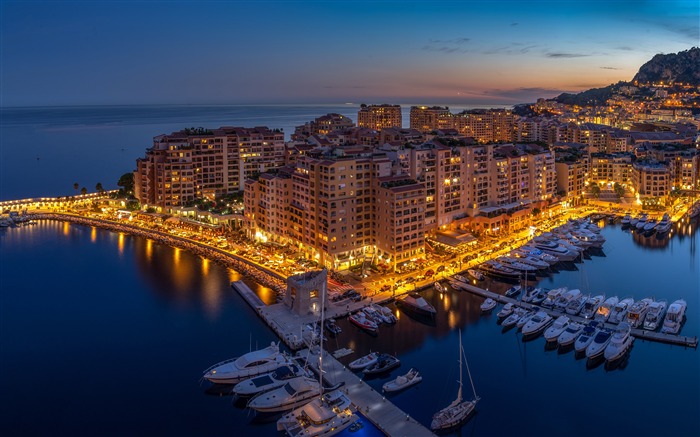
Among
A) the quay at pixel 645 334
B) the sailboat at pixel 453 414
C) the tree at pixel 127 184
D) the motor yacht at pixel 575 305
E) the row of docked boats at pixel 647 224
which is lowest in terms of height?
the sailboat at pixel 453 414

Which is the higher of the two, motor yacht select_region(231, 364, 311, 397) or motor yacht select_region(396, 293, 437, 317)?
motor yacht select_region(396, 293, 437, 317)

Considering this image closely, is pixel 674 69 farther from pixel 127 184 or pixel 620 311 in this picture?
pixel 127 184

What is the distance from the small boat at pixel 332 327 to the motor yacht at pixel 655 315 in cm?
1196

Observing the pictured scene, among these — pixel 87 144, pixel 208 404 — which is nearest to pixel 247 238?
pixel 208 404

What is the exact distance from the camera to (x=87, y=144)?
9612 cm

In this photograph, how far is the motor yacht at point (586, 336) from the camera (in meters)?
18.9

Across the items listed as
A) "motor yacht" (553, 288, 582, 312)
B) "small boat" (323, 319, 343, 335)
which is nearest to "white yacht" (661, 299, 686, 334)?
"motor yacht" (553, 288, 582, 312)

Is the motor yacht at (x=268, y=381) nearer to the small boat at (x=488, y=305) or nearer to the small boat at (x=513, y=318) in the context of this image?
the small boat at (x=513, y=318)

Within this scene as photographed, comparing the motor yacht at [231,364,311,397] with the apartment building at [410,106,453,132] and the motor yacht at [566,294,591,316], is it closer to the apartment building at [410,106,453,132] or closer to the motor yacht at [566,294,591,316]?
the motor yacht at [566,294,591,316]

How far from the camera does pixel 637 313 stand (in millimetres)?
21141

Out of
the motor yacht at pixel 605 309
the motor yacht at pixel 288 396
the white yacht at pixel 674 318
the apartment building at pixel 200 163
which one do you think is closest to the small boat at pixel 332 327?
the motor yacht at pixel 288 396

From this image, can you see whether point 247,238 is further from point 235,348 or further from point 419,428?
point 419,428

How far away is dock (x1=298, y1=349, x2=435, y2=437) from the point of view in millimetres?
14133

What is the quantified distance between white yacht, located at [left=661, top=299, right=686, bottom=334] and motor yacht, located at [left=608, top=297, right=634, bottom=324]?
139 cm
